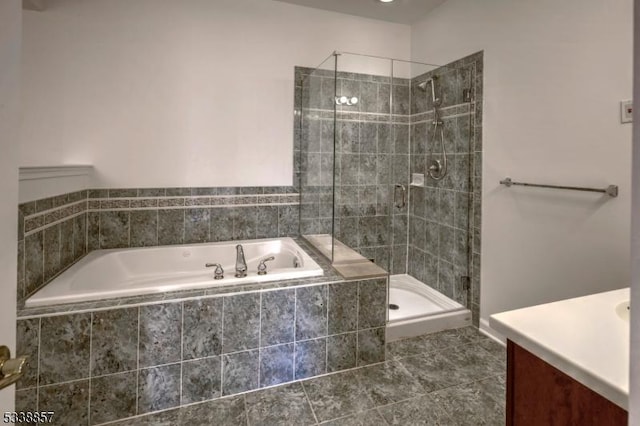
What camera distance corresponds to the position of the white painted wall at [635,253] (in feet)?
1.21

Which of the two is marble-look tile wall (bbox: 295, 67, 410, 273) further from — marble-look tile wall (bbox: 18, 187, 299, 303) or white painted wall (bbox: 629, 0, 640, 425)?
white painted wall (bbox: 629, 0, 640, 425)

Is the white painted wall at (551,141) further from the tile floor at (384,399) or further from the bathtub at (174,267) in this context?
the bathtub at (174,267)

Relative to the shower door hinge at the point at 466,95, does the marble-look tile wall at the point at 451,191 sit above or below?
below

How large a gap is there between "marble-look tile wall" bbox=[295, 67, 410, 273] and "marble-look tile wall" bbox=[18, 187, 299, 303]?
0.30 m

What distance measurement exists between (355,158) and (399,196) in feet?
2.07

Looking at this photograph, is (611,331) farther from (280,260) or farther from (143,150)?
(143,150)

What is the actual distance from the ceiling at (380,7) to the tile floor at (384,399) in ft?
9.35

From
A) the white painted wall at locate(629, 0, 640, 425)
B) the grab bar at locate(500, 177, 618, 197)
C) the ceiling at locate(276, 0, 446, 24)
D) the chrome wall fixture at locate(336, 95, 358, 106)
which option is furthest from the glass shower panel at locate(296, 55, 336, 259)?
the white painted wall at locate(629, 0, 640, 425)

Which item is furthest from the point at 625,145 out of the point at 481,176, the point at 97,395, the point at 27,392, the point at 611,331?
the point at 27,392

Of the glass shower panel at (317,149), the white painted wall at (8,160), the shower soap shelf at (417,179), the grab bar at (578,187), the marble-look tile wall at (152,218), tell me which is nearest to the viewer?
the white painted wall at (8,160)

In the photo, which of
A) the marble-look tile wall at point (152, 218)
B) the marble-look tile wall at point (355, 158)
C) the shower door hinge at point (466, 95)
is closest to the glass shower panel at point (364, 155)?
the marble-look tile wall at point (355, 158)

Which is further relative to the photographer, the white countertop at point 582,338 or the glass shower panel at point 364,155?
the glass shower panel at point 364,155

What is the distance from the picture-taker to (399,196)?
10.7 ft

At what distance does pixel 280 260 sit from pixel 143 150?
4.61 ft
